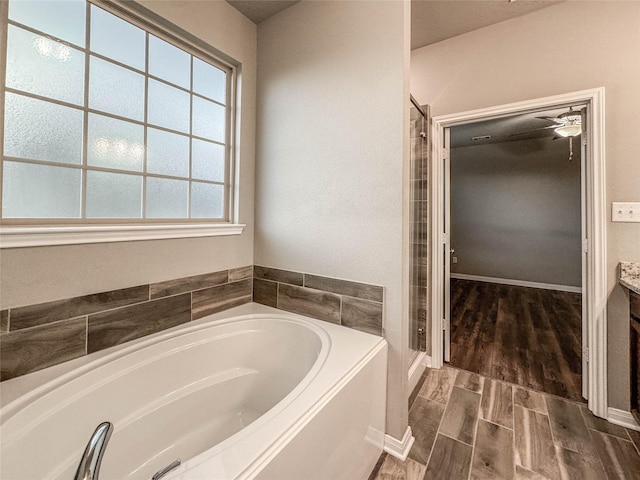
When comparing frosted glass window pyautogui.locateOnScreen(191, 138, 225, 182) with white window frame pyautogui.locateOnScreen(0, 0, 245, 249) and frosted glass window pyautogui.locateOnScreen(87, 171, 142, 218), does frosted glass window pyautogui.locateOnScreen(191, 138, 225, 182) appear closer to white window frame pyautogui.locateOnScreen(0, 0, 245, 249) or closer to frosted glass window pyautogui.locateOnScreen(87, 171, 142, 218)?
white window frame pyautogui.locateOnScreen(0, 0, 245, 249)

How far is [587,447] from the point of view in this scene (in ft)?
4.77

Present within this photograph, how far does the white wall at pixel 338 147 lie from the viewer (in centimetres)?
145

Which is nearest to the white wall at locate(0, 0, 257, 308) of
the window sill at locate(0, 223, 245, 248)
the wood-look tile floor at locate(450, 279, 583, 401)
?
the window sill at locate(0, 223, 245, 248)

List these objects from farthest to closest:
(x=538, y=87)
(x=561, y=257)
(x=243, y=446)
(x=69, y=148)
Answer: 1. (x=561, y=257)
2. (x=538, y=87)
3. (x=69, y=148)
4. (x=243, y=446)

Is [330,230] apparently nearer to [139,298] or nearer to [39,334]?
[139,298]

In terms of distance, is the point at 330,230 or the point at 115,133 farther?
the point at 330,230

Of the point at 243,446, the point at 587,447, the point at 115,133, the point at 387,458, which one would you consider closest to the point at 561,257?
the point at 587,447

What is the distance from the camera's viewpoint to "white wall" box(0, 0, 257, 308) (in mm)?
1093

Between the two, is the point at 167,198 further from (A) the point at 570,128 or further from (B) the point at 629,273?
(A) the point at 570,128

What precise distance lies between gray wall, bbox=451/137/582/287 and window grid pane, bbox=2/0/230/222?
508 centimetres

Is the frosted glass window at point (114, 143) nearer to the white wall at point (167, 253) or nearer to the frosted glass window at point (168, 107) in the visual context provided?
the frosted glass window at point (168, 107)

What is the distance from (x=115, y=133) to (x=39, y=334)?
3.24 ft

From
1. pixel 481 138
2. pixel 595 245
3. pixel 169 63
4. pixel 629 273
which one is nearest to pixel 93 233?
pixel 169 63

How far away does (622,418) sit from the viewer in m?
1.61
